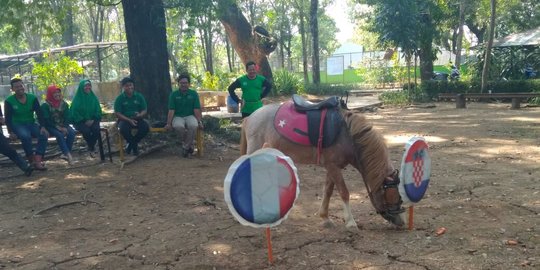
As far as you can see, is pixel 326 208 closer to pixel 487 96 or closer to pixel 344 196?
pixel 344 196

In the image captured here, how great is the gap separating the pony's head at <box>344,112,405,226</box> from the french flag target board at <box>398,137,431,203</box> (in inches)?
4.7

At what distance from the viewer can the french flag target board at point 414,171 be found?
3.79 metres

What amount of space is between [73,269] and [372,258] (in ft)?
7.65

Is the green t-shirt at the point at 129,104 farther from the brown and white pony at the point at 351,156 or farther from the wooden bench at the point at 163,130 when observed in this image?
the brown and white pony at the point at 351,156

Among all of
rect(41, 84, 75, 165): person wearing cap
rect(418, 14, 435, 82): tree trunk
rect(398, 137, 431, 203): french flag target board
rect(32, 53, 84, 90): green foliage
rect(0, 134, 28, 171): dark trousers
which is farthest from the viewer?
rect(418, 14, 435, 82): tree trunk

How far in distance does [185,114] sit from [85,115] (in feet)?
5.51

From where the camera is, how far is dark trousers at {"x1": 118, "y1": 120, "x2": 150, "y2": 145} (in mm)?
7770

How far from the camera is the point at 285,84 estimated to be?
21000 mm

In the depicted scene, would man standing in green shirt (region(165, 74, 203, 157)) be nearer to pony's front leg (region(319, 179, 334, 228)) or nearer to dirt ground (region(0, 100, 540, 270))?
dirt ground (region(0, 100, 540, 270))

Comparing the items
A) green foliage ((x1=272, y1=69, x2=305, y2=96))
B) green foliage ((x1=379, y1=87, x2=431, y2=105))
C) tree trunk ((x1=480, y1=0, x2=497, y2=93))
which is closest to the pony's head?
tree trunk ((x1=480, y1=0, x2=497, y2=93))

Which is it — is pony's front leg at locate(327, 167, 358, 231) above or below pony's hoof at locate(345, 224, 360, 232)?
above

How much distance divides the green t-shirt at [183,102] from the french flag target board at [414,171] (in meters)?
4.97

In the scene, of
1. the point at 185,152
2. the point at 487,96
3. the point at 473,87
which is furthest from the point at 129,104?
the point at 473,87

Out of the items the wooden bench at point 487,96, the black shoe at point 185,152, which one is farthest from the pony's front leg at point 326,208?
the wooden bench at point 487,96
